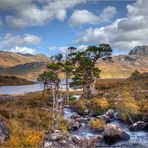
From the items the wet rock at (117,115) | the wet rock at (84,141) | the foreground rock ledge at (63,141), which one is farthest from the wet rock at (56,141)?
the wet rock at (117,115)

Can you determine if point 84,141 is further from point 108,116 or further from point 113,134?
point 108,116

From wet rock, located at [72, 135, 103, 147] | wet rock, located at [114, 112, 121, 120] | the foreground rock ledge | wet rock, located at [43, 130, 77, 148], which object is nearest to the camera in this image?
wet rock, located at [43, 130, 77, 148]

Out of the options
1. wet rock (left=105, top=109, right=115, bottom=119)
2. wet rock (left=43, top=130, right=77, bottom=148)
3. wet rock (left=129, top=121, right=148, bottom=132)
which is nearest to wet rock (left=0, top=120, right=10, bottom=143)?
wet rock (left=43, top=130, right=77, bottom=148)

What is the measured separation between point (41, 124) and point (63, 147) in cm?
944

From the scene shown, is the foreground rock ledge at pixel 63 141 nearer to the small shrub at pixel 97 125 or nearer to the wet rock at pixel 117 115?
the small shrub at pixel 97 125

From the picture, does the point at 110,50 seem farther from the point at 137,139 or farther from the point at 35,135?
the point at 35,135

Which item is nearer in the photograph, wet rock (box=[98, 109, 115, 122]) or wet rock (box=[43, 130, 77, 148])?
wet rock (box=[43, 130, 77, 148])

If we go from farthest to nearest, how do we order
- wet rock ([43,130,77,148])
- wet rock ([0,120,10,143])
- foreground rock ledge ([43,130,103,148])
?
foreground rock ledge ([43,130,103,148]) → wet rock ([43,130,77,148]) → wet rock ([0,120,10,143])

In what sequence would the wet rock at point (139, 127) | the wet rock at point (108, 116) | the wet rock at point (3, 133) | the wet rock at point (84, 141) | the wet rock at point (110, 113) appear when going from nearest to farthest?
the wet rock at point (3, 133), the wet rock at point (84, 141), the wet rock at point (139, 127), the wet rock at point (108, 116), the wet rock at point (110, 113)

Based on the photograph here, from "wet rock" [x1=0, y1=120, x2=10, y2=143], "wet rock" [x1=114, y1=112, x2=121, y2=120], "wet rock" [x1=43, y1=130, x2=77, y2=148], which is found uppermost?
"wet rock" [x1=0, y1=120, x2=10, y2=143]

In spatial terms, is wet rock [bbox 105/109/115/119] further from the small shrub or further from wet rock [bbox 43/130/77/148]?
wet rock [bbox 43/130/77/148]

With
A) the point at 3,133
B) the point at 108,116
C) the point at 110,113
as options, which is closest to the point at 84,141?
the point at 3,133

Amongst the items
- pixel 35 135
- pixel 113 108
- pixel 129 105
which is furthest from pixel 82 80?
pixel 35 135

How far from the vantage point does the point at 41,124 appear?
106 feet
